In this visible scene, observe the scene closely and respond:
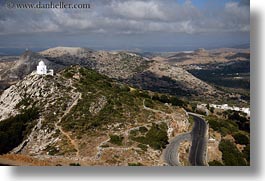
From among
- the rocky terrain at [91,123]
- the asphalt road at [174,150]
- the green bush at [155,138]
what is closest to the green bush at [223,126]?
the rocky terrain at [91,123]

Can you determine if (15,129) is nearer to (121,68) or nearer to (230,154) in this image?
(230,154)

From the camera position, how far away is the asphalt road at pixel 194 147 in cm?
1181

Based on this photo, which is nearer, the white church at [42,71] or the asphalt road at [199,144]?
the asphalt road at [199,144]

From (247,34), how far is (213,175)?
14.7 ft

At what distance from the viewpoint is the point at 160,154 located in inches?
478

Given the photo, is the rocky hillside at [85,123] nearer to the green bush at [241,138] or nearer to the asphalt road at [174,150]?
the asphalt road at [174,150]

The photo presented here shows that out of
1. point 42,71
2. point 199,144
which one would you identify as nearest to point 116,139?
point 199,144

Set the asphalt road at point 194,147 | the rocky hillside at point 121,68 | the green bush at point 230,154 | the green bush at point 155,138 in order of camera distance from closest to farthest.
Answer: the green bush at point 230,154 < the asphalt road at point 194,147 < the green bush at point 155,138 < the rocky hillside at point 121,68

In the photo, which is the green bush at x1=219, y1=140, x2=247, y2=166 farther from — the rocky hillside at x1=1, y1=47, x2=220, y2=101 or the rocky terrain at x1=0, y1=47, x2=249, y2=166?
the rocky hillside at x1=1, y1=47, x2=220, y2=101

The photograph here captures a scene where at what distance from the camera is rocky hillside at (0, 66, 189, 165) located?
39.6 feet

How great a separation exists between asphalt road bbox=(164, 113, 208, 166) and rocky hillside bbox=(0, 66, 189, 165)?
27cm

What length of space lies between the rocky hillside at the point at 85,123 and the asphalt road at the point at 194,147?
0.89 ft

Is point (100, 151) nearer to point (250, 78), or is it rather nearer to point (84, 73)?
point (250, 78)

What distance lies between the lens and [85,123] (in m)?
13.3
